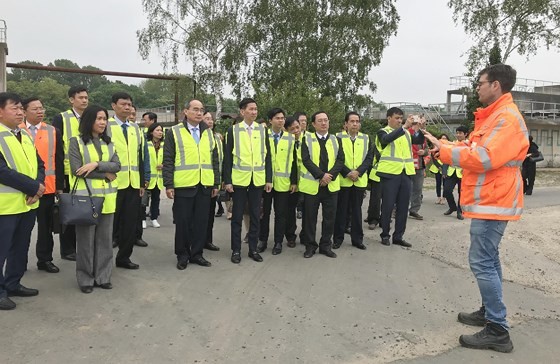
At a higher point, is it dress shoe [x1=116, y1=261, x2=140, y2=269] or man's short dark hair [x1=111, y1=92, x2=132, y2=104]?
man's short dark hair [x1=111, y1=92, x2=132, y2=104]

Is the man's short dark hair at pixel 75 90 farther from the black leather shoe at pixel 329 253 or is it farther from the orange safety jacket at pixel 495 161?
the orange safety jacket at pixel 495 161

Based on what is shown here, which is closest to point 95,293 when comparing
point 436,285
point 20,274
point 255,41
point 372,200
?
point 20,274

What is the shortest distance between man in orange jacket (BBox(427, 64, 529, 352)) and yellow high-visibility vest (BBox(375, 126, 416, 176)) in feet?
10.7

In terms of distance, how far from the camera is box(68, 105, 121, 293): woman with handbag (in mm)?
4781

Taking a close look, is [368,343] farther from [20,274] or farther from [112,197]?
[20,274]

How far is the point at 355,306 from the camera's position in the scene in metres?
4.64

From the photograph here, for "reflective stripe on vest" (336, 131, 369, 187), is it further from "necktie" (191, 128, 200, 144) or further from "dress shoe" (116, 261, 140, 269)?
"dress shoe" (116, 261, 140, 269)

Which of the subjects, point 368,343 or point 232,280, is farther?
point 232,280

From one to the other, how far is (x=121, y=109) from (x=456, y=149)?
4074mm

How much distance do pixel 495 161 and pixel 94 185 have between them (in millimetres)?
3923

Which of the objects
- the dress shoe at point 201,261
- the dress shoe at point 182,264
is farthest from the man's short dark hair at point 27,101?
the dress shoe at point 201,261

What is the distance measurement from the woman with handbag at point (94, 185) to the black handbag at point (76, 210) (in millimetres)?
123

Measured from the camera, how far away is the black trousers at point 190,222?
5.82 meters

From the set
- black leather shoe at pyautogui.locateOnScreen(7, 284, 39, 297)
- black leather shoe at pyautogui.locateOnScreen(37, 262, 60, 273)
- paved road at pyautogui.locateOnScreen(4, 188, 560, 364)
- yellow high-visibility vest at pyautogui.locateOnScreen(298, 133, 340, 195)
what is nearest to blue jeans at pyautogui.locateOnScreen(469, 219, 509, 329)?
paved road at pyautogui.locateOnScreen(4, 188, 560, 364)
